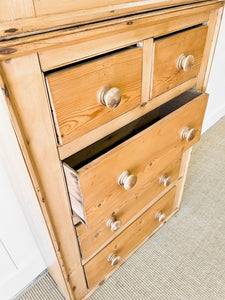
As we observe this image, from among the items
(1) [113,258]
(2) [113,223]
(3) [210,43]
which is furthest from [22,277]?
(3) [210,43]

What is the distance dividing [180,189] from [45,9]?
100 cm

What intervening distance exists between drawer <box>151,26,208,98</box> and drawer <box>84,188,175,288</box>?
1.76 feet

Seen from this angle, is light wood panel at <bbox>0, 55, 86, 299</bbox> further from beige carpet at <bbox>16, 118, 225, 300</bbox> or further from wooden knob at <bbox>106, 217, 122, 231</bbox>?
beige carpet at <bbox>16, 118, 225, 300</bbox>

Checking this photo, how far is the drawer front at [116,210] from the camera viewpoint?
632mm

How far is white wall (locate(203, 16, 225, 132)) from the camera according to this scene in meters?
1.46

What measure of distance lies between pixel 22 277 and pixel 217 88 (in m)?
1.63

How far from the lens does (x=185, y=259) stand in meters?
1.09

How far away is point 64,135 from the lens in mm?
504

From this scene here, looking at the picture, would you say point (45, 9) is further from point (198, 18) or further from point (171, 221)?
point (171, 221)

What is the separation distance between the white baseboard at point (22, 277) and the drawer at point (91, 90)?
715 mm

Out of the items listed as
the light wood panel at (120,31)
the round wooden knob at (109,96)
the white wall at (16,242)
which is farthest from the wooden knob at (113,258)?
the light wood panel at (120,31)

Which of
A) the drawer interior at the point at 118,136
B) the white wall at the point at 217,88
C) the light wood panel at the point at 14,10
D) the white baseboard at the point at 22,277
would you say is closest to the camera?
the light wood panel at the point at 14,10

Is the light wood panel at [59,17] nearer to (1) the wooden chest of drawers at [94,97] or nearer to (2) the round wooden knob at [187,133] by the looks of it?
(1) the wooden chest of drawers at [94,97]

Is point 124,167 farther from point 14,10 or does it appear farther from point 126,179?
point 14,10
